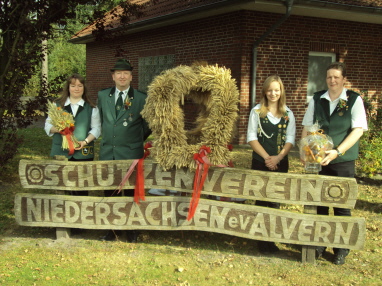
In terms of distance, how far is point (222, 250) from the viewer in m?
4.34

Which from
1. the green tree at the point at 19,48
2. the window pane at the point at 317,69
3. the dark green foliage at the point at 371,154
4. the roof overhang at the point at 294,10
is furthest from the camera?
the window pane at the point at 317,69

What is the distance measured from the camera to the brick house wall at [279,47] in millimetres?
10312

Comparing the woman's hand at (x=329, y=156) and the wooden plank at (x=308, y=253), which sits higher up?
the woman's hand at (x=329, y=156)

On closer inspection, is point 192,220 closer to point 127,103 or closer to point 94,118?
point 127,103

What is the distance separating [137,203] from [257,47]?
7.03 metres

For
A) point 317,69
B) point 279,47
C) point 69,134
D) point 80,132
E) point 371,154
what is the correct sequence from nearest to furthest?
point 69,134
point 80,132
point 371,154
point 279,47
point 317,69

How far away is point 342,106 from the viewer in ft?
12.8

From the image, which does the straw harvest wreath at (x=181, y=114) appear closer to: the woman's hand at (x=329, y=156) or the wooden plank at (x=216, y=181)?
the wooden plank at (x=216, y=181)

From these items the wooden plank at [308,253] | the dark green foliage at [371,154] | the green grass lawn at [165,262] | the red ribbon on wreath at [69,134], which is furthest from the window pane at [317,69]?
the red ribbon on wreath at [69,134]

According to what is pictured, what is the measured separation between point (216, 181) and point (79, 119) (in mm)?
1641

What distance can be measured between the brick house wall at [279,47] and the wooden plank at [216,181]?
558 centimetres

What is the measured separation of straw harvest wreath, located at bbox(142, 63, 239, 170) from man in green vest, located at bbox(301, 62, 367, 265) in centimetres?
78

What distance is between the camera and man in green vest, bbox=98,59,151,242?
441 centimetres

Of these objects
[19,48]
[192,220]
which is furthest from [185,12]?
[192,220]
